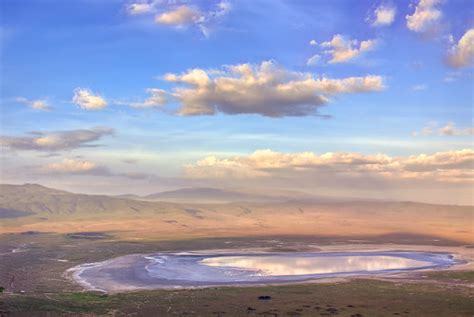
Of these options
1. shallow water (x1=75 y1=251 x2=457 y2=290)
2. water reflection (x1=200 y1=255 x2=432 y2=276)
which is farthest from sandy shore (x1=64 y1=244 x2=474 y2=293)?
water reflection (x1=200 y1=255 x2=432 y2=276)

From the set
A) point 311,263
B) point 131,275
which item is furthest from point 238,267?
point 131,275

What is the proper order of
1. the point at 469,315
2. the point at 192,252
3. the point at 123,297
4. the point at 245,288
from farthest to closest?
the point at 192,252 < the point at 245,288 < the point at 123,297 < the point at 469,315

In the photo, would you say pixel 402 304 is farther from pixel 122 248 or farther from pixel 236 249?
pixel 122 248

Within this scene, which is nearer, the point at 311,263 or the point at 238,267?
the point at 238,267

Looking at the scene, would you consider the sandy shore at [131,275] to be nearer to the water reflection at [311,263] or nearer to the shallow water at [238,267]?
the shallow water at [238,267]

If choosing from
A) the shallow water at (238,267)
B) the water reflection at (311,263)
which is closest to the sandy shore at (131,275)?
the shallow water at (238,267)

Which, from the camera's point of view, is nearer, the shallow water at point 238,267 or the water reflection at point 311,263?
the shallow water at point 238,267

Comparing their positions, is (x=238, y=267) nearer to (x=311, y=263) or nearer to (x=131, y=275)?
(x=311, y=263)

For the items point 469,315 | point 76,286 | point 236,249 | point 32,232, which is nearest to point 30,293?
point 76,286
